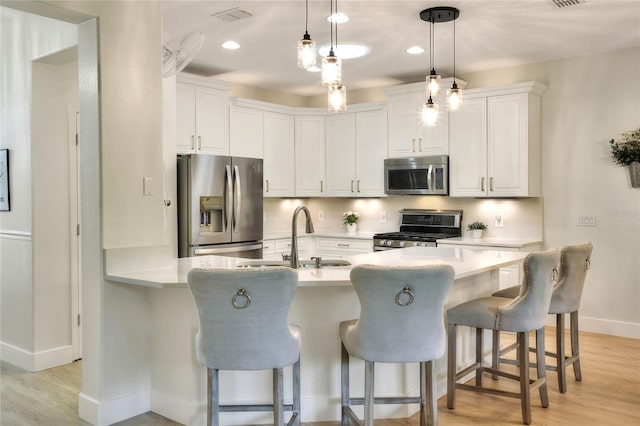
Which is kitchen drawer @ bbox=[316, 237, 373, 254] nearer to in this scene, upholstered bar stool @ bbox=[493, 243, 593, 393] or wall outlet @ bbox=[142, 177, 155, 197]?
upholstered bar stool @ bbox=[493, 243, 593, 393]

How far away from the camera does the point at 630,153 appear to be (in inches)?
188

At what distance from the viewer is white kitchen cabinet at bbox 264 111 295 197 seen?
6180 millimetres

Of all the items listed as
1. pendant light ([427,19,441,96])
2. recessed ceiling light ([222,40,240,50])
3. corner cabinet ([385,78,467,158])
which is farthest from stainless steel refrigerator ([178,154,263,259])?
pendant light ([427,19,441,96])

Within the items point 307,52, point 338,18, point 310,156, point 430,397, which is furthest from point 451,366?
point 310,156

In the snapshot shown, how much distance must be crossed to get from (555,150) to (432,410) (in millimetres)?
3543

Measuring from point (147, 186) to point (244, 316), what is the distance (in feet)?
4.28

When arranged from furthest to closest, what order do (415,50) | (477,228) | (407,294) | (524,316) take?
(477,228), (415,50), (524,316), (407,294)

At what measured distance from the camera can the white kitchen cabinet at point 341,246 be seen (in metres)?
6.07

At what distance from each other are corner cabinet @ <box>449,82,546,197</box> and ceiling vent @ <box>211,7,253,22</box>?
250 centimetres

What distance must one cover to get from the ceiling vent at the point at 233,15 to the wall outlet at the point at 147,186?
1431mm

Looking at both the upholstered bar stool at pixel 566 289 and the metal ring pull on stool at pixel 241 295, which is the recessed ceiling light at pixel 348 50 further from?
the metal ring pull on stool at pixel 241 295

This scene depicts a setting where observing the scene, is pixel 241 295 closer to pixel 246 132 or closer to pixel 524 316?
pixel 524 316

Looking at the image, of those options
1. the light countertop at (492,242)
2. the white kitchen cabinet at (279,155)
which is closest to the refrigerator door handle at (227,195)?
the white kitchen cabinet at (279,155)

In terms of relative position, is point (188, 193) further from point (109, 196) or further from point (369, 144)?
point (369, 144)
